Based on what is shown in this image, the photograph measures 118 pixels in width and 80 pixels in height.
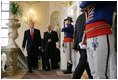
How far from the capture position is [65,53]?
290cm

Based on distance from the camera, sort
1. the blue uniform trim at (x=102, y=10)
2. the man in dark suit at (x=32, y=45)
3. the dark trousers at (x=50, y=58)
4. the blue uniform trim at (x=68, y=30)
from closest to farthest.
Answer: the blue uniform trim at (x=102, y=10)
the man in dark suit at (x=32, y=45)
the blue uniform trim at (x=68, y=30)
the dark trousers at (x=50, y=58)

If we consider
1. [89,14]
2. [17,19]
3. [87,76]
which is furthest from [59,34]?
[89,14]

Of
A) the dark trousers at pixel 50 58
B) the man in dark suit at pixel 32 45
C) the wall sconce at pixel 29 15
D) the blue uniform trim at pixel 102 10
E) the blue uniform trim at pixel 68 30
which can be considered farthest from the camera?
the dark trousers at pixel 50 58

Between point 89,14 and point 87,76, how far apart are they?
0.51 metres

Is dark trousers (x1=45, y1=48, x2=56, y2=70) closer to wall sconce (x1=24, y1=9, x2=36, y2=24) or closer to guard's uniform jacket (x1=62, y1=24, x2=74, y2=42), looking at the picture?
guard's uniform jacket (x1=62, y1=24, x2=74, y2=42)

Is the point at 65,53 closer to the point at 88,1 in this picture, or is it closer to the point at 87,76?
the point at 87,76

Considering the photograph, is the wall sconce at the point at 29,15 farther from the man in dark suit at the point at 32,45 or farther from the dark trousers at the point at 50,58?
the dark trousers at the point at 50,58

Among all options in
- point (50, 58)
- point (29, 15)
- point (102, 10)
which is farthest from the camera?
point (50, 58)

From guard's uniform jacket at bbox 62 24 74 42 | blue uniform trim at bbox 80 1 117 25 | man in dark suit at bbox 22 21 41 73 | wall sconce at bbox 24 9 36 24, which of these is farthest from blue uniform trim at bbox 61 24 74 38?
blue uniform trim at bbox 80 1 117 25

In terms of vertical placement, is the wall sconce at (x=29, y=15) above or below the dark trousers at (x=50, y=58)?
above

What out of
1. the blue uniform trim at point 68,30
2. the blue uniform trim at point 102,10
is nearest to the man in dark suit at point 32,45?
the blue uniform trim at point 68,30

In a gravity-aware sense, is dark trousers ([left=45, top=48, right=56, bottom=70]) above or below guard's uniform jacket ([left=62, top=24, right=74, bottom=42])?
below

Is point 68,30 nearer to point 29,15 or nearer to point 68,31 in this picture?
point 68,31

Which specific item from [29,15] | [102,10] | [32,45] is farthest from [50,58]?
[102,10]
